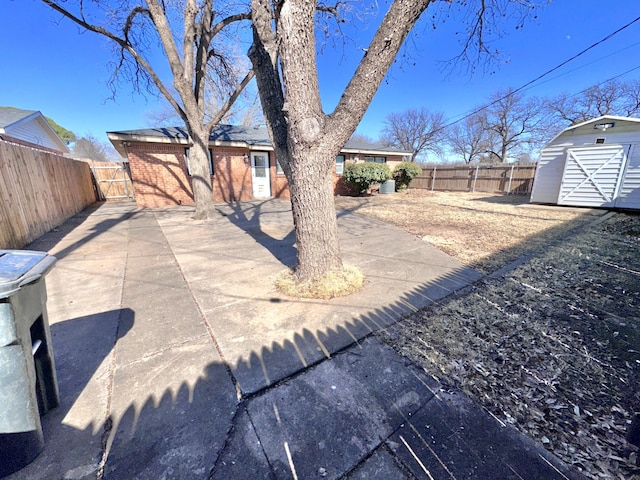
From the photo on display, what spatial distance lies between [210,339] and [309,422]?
1.31 m


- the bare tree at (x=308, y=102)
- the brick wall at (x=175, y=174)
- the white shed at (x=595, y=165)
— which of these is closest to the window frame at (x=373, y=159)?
the brick wall at (x=175, y=174)

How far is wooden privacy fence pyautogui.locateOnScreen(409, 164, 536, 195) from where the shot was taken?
580 inches

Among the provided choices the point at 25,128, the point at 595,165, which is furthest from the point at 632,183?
the point at 25,128

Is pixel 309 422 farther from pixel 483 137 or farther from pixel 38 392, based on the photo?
pixel 483 137

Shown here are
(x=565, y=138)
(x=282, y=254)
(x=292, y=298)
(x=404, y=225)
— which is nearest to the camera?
(x=292, y=298)

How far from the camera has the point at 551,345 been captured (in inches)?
94.5

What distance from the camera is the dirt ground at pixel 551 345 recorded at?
5.27 feet

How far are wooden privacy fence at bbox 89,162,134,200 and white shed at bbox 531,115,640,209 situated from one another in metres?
20.5

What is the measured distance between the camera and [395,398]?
1821mm

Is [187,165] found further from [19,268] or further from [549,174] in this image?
[549,174]

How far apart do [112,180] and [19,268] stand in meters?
15.6

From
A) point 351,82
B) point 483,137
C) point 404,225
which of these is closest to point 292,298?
point 351,82

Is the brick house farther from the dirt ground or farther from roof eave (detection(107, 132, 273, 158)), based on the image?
the dirt ground

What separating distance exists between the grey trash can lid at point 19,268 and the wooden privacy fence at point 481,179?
18.9 m
